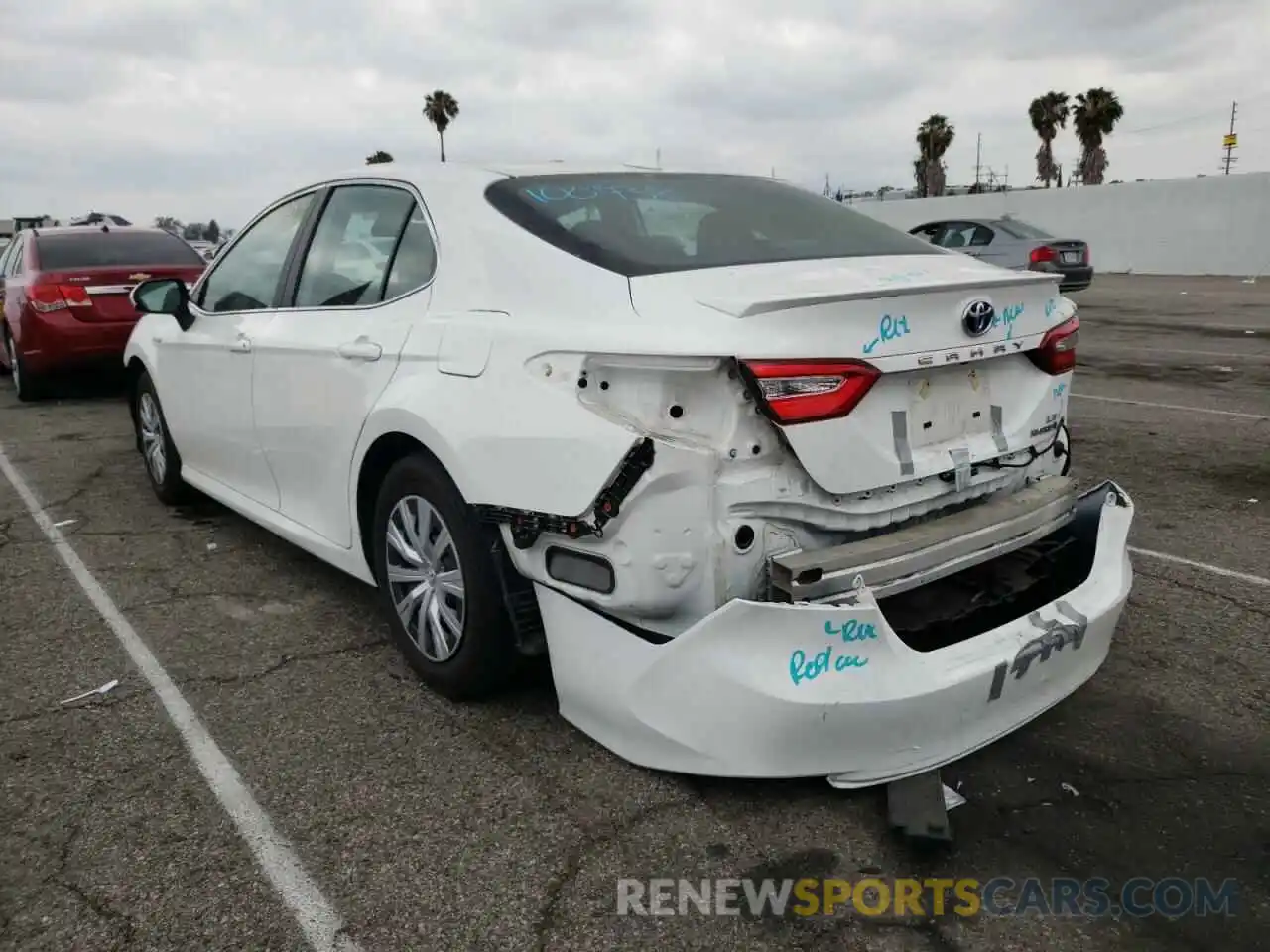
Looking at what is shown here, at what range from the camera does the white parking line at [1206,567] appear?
425 centimetres

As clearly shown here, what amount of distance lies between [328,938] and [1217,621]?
10.7 feet

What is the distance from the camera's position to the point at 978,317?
2.78 m

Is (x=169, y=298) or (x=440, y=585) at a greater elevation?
(x=169, y=298)

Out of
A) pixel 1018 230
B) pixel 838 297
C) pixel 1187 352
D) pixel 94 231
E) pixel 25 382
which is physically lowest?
pixel 1187 352

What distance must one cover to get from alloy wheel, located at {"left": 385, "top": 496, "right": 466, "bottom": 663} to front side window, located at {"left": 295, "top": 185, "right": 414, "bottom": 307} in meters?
0.78

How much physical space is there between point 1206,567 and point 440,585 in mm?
3226

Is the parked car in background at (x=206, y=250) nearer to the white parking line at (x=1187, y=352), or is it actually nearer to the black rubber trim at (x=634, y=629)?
the black rubber trim at (x=634, y=629)

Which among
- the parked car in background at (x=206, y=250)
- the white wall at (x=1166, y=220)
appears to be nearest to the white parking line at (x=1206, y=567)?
the parked car in background at (x=206, y=250)

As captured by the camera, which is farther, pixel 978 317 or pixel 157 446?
pixel 157 446

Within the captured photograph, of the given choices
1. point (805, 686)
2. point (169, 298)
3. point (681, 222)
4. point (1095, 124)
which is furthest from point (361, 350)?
point (1095, 124)

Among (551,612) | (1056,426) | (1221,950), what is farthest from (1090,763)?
(551,612)

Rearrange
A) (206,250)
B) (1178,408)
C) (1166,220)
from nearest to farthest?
(1178,408), (206,250), (1166,220)

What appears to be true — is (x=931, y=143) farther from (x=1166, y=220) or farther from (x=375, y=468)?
(x=375, y=468)

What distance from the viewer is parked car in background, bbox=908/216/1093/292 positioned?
1680 cm
